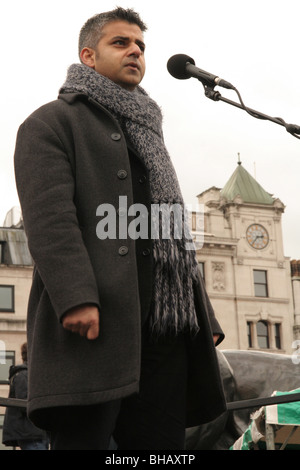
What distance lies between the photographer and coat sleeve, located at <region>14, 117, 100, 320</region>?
2.57 metres

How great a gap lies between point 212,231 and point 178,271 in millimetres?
36484

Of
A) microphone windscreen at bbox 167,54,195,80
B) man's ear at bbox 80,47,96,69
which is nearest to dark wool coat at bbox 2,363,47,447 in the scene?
microphone windscreen at bbox 167,54,195,80

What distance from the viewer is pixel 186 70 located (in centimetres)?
394

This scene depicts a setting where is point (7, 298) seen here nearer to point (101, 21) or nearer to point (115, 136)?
point (101, 21)

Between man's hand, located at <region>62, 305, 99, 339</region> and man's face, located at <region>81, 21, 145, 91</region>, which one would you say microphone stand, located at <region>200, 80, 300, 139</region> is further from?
man's hand, located at <region>62, 305, 99, 339</region>

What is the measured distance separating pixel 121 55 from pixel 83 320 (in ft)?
3.81

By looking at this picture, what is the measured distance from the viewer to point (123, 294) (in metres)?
2.65

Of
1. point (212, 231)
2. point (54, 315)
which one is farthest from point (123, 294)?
Result: point (212, 231)

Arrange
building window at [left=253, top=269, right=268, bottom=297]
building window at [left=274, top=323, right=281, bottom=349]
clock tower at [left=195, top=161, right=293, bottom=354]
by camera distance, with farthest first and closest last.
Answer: building window at [left=253, top=269, right=268, bottom=297]
building window at [left=274, top=323, right=281, bottom=349]
clock tower at [left=195, top=161, right=293, bottom=354]

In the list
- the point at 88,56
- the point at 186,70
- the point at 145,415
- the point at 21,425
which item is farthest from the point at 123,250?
the point at 21,425

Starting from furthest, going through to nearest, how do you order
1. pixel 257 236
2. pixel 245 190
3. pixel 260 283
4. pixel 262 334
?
pixel 245 190 → pixel 257 236 → pixel 260 283 → pixel 262 334

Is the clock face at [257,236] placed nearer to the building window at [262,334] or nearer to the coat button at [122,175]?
the building window at [262,334]

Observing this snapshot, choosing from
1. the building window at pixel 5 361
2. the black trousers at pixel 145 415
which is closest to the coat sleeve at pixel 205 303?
the black trousers at pixel 145 415
